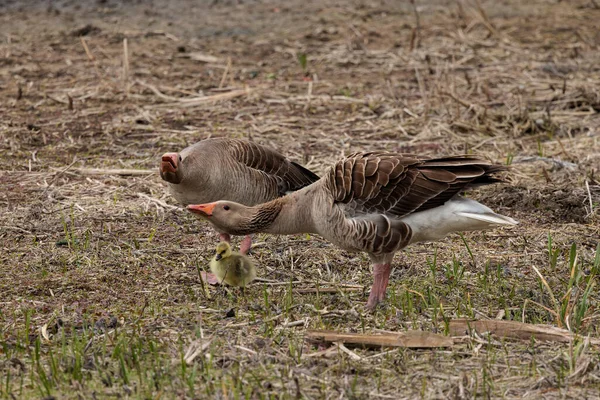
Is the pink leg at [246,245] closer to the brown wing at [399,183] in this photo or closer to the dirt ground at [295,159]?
the dirt ground at [295,159]

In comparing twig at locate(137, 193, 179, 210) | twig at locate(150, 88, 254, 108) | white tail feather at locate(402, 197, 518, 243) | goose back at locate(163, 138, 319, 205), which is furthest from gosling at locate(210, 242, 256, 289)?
twig at locate(150, 88, 254, 108)

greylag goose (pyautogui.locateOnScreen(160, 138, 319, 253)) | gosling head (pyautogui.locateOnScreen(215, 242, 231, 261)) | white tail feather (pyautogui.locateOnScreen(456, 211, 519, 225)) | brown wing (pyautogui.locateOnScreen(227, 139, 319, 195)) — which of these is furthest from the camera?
brown wing (pyautogui.locateOnScreen(227, 139, 319, 195))

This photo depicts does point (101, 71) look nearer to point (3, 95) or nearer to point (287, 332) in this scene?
point (3, 95)

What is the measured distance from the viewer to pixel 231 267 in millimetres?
6344

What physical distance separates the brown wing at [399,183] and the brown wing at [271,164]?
1442 mm

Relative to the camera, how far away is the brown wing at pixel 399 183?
243 inches

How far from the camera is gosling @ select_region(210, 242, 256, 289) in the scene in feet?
20.8

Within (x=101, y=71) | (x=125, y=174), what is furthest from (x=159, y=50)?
(x=125, y=174)

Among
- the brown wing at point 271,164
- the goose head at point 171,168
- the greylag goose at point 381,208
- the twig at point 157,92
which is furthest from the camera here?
the twig at point 157,92

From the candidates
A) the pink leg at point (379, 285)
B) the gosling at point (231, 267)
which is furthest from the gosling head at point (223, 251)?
the pink leg at point (379, 285)

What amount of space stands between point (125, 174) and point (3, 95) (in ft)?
11.0

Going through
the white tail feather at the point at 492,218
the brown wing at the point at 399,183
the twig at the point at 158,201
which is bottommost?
the twig at the point at 158,201

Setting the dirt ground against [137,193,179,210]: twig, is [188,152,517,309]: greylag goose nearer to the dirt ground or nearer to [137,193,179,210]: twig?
the dirt ground

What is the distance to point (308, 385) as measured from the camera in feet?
16.5
